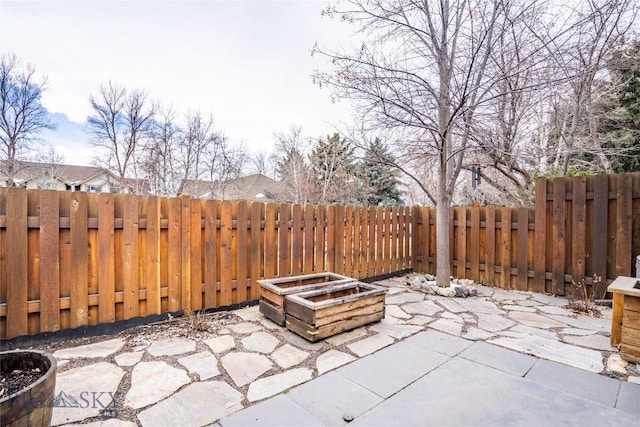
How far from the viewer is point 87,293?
2732mm

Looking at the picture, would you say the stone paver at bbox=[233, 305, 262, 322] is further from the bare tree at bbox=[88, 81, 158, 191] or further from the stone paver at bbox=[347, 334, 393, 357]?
the bare tree at bbox=[88, 81, 158, 191]

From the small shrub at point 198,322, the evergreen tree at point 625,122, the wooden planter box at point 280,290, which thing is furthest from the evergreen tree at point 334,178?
the small shrub at point 198,322

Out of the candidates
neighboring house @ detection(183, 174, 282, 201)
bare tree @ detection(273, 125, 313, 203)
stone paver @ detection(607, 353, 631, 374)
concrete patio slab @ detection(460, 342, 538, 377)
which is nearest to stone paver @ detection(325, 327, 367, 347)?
concrete patio slab @ detection(460, 342, 538, 377)

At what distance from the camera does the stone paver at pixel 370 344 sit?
2523 millimetres

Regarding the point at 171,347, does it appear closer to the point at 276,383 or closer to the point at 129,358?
the point at 129,358

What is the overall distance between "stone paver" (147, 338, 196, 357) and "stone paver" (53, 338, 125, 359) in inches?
11.6

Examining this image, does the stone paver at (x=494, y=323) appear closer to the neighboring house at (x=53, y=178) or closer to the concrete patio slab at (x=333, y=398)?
the concrete patio slab at (x=333, y=398)

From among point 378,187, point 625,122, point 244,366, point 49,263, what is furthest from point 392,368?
point 378,187

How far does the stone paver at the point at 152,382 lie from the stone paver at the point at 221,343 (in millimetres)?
398

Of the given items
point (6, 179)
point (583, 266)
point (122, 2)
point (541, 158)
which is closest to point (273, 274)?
point (583, 266)

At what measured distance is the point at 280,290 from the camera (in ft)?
10.1

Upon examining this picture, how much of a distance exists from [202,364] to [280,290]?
100 centimetres

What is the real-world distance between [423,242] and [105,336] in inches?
200

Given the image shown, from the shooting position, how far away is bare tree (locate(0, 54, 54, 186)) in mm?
13664
